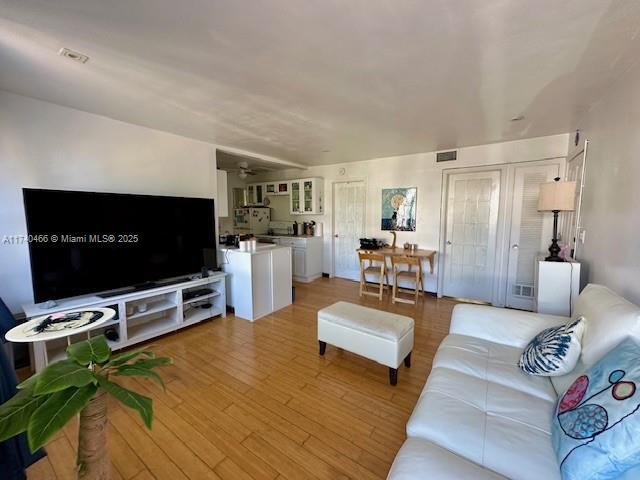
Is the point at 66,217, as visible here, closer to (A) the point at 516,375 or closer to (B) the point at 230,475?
(B) the point at 230,475

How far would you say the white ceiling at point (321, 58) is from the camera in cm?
134

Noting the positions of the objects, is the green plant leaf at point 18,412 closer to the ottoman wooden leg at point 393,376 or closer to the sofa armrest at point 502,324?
the ottoman wooden leg at point 393,376

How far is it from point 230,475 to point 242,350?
1.34 meters

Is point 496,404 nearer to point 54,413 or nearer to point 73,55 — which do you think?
point 54,413

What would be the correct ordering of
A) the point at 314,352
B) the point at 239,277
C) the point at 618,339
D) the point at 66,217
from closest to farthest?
the point at 618,339, the point at 66,217, the point at 314,352, the point at 239,277

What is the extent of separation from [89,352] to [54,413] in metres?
0.22

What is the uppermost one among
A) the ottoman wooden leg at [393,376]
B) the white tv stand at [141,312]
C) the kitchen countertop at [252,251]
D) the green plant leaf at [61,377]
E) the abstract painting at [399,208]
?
the abstract painting at [399,208]

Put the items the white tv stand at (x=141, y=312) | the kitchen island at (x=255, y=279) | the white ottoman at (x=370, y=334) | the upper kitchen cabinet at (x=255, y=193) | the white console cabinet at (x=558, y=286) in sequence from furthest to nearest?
the upper kitchen cabinet at (x=255, y=193) → the kitchen island at (x=255, y=279) → the white console cabinet at (x=558, y=286) → the white tv stand at (x=141, y=312) → the white ottoman at (x=370, y=334)

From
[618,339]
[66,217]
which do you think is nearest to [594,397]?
[618,339]

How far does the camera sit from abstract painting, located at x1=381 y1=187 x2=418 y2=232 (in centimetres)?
470

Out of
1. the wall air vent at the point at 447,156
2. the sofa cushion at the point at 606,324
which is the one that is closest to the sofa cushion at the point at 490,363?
the sofa cushion at the point at 606,324

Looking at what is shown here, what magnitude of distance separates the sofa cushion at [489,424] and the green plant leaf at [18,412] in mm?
1377

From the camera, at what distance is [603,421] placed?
95cm

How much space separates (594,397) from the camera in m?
1.06
